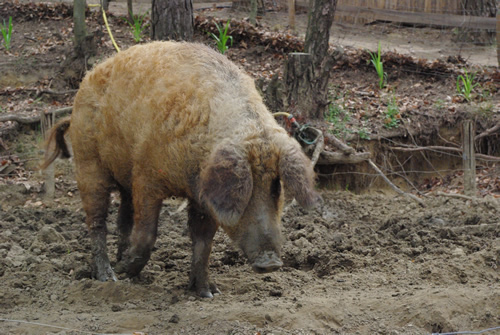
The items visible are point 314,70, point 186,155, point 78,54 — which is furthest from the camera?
point 78,54

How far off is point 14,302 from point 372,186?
5.92 meters

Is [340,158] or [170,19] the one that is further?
[340,158]

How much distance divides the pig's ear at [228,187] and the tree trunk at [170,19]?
485 centimetres

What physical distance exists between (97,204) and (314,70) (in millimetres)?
4534

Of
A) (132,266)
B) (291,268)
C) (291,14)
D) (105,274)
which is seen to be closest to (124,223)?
(105,274)

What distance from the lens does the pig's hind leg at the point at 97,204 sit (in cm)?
593

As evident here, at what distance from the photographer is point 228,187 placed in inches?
166

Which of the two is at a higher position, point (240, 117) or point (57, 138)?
point (240, 117)

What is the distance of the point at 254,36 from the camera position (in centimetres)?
1321

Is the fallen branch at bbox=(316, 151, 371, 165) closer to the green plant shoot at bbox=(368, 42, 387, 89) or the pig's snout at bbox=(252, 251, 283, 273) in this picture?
the green plant shoot at bbox=(368, 42, 387, 89)

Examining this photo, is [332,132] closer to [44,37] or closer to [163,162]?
[163,162]

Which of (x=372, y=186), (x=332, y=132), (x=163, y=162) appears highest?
(x=163, y=162)

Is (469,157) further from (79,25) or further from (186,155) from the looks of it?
(79,25)

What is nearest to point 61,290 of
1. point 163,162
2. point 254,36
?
point 163,162
